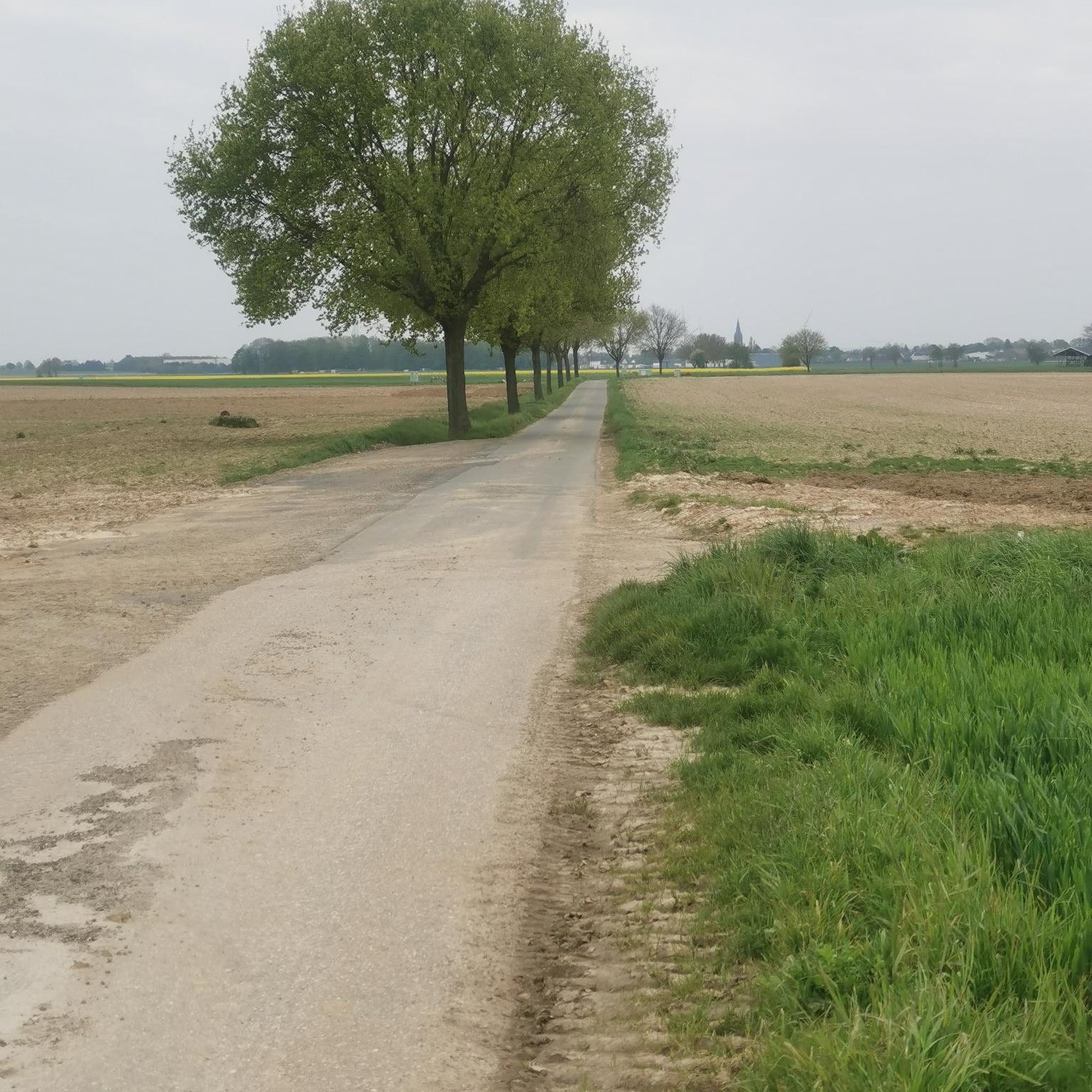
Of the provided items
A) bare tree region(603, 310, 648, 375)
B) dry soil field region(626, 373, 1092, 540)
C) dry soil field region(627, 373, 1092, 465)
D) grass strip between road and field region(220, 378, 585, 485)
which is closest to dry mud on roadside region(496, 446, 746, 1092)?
dry soil field region(626, 373, 1092, 540)

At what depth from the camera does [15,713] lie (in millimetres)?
6926

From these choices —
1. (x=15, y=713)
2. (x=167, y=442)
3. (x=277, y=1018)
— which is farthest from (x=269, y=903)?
(x=167, y=442)

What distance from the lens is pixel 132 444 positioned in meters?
41.2

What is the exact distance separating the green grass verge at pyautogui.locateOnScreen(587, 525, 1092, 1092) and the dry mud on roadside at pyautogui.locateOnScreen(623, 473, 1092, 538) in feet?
15.2

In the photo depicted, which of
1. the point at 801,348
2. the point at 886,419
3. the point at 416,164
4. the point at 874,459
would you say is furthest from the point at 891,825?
the point at 801,348

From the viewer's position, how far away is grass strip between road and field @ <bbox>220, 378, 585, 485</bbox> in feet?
88.7

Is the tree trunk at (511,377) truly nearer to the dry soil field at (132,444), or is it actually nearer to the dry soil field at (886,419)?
the dry soil field at (886,419)

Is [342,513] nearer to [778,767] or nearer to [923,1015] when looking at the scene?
[778,767]

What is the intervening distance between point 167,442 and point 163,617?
108ft

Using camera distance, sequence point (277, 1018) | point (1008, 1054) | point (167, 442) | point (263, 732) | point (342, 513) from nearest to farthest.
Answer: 1. point (1008, 1054)
2. point (277, 1018)
3. point (263, 732)
4. point (342, 513)
5. point (167, 442)

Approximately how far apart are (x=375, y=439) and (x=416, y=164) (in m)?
8.07

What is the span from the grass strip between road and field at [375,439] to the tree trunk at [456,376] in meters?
0.49

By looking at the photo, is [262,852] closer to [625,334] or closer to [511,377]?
[511,377]

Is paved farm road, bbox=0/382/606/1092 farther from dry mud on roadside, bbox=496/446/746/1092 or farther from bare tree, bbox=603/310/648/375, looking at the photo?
bare tree, bbox=603/310/648/375
